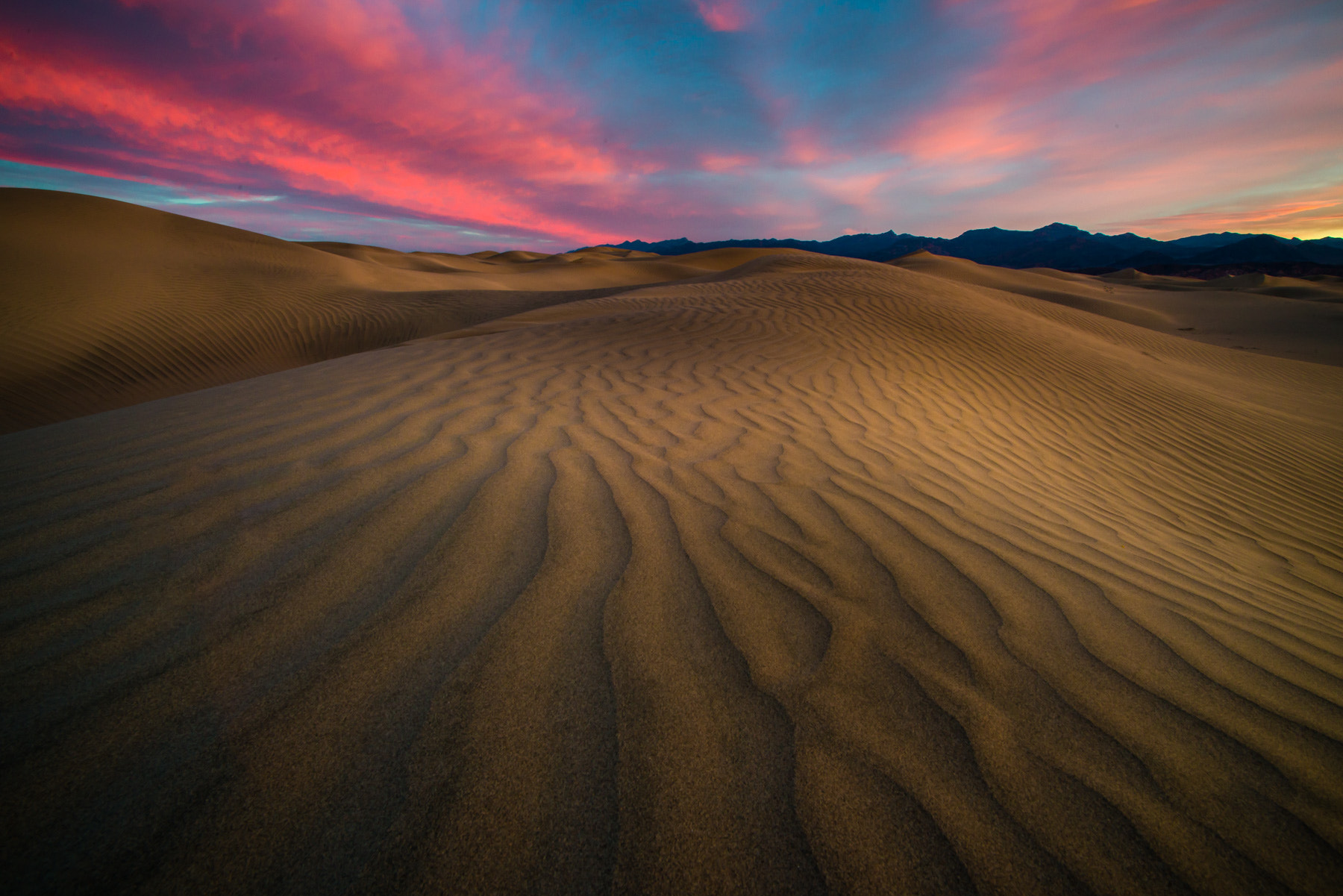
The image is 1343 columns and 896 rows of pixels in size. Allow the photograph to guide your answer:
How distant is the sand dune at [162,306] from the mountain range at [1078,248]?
301 feet

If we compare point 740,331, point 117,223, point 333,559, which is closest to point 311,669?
point 333,559

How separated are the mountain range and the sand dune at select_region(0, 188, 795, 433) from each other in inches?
3618

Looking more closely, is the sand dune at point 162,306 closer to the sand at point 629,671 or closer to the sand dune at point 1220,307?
the sand at point 629,671

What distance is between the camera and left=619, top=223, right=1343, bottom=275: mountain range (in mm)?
100000

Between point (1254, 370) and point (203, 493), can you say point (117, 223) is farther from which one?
point (1254, 370)

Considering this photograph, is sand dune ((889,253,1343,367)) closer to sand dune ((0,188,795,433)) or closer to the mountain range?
sand dune ((0,188,795,433))

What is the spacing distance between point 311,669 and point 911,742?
1.35 m

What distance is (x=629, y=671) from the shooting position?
122cm

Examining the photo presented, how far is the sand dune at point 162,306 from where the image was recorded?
8.22 m

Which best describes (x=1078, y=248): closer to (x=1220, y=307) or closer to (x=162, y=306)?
(x=1220, y=307)

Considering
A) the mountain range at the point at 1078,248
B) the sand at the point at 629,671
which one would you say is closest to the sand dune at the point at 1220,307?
the sand at the point at 629,671

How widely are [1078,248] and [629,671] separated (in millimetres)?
182034

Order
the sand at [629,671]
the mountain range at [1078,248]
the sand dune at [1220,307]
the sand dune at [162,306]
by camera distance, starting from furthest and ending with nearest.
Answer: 1. the mountain range at [1078,248]
2. the sand dune at [1220,307]
3. the sand dune at [162,306]
4. the sand at [629,671]

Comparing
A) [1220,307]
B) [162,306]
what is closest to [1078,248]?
[1220,307]
